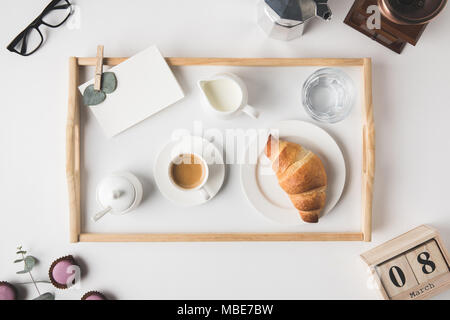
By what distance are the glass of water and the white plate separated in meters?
0.05

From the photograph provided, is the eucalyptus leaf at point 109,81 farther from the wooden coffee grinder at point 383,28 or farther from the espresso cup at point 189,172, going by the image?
the wooden coffee grinder at point 383,28

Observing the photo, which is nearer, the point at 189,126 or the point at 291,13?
the point at 291,13

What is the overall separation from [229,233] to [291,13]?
581mm

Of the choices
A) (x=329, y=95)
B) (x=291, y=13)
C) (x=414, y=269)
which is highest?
(x=291, y=13)

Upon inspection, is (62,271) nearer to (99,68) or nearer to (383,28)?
(99,68)

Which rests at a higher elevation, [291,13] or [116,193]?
[291,13]

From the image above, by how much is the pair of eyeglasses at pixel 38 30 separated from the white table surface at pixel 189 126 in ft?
0.07

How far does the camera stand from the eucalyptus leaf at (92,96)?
0.87m

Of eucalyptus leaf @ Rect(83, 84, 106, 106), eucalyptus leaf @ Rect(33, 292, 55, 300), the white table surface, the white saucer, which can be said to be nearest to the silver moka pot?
the white table surface

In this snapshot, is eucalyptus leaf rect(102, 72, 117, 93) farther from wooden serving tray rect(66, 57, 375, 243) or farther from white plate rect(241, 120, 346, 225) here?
white plate rect(241, 120, 346, 225)

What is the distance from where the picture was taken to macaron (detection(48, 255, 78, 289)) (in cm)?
90

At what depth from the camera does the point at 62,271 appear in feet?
2.96

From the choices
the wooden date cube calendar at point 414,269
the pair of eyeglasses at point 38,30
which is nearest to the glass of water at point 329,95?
the wooden date cube calendar at point 414,269

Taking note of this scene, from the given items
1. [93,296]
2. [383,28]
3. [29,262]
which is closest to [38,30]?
[29,262]
